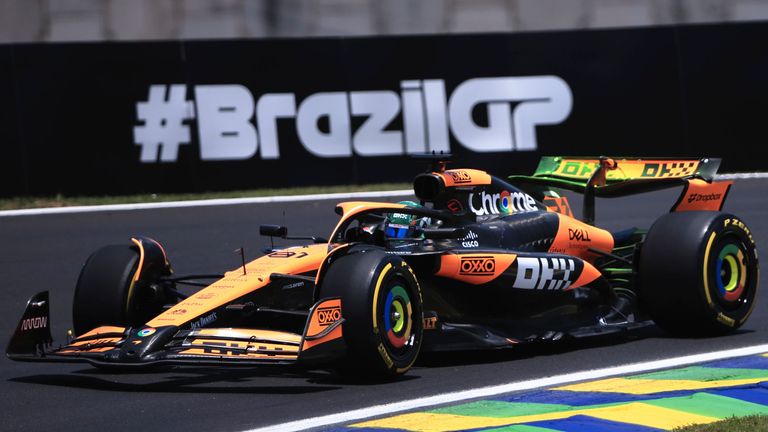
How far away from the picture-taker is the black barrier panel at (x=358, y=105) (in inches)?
578

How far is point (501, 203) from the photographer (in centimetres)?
896

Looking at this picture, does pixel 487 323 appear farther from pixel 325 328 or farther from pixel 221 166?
pixel 221 166

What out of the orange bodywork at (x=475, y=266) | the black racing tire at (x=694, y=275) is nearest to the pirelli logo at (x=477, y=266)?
the orange bodywork at (x=475, y=266)

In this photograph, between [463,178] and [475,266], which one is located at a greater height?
[463,178]

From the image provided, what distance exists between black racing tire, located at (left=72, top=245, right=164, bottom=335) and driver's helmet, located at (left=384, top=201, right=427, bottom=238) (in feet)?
5.12

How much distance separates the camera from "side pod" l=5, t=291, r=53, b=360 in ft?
24.5

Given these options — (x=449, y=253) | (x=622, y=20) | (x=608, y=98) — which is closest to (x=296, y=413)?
(x=449, y=253)

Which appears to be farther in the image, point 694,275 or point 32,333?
point 694,275

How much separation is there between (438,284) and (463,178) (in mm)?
916

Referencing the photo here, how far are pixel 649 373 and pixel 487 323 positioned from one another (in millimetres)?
1194

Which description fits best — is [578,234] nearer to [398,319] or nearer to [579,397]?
[398,319]

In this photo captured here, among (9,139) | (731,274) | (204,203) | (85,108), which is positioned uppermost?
(85,108)

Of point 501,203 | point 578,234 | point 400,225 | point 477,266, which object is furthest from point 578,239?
point 400,225

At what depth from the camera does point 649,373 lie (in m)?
7.47
